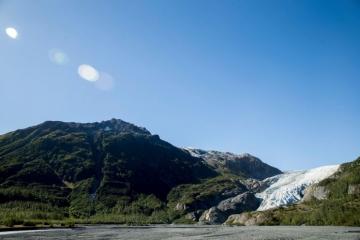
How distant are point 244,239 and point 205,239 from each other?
31.7 feet

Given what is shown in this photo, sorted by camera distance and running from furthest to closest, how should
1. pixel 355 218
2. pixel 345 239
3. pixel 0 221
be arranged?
pixel 355 218 → pixel 0 221 → pixel 345 239

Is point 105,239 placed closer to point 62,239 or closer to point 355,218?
point 62,239

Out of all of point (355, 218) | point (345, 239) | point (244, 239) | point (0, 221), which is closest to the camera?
point (345, 239)

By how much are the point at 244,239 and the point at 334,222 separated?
125 metres

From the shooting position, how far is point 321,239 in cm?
8700

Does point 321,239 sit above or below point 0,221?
below

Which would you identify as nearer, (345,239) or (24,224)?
(345,239)

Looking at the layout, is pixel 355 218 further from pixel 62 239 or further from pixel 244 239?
pixel 62 239

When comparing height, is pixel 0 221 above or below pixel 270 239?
above

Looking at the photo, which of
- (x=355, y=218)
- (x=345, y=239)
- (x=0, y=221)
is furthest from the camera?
(x=355, y=218)

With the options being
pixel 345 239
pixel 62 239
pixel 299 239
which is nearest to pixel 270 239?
pixel 299 239

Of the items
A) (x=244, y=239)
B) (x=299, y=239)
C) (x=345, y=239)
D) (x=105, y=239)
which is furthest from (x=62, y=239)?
(x=345, y=239)

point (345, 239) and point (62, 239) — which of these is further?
point (62, 239)

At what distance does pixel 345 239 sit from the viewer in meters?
85.0
